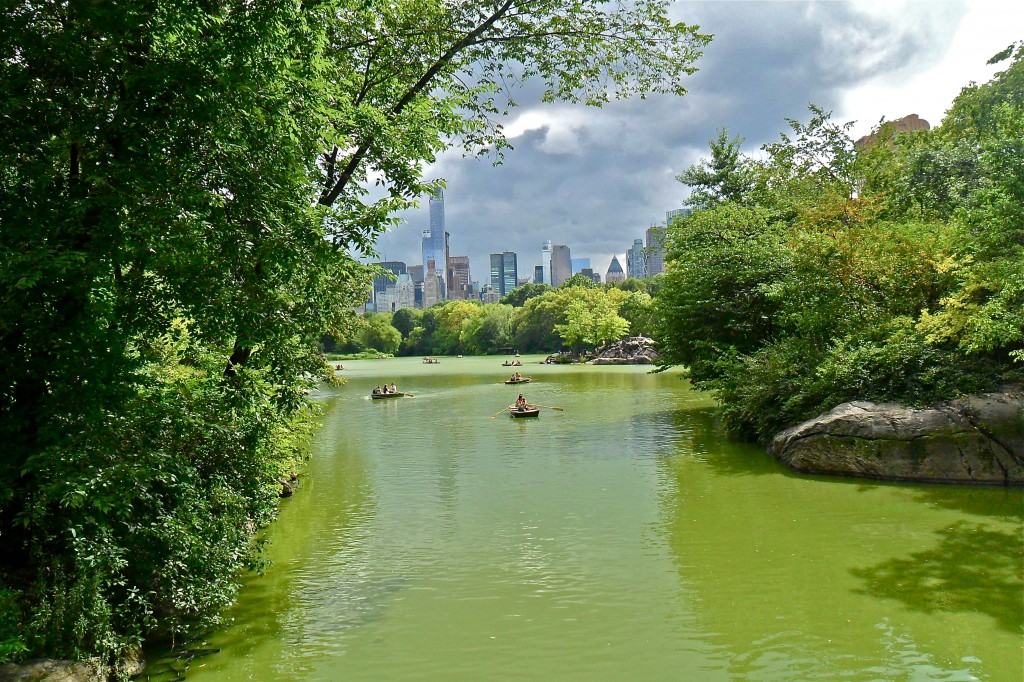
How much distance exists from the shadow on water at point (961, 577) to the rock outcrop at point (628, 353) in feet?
176

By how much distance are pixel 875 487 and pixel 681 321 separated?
35.5ft

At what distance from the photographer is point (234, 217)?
6.38 metres

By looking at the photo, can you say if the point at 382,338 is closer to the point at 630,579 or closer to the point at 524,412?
the point at 524,412

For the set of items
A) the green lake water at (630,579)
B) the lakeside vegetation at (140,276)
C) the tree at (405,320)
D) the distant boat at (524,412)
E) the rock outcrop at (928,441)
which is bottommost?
the green lake water at (630,579)

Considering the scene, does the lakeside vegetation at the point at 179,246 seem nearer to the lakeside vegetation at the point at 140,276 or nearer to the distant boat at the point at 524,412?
the lakeside vegetation at the point at 140,276

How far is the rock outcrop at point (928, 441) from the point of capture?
12.3m

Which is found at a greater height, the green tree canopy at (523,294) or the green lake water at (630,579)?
the green tree canopy at (523,294)

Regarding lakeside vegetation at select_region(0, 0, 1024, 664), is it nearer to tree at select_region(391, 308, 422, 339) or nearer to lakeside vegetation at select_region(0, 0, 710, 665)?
lakeside vegetation at select_region(0, 0, 710, 665)

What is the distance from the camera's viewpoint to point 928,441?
12.8m

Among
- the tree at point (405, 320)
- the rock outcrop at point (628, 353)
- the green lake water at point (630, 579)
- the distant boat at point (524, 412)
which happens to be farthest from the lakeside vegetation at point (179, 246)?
the tree at point (405, 320)

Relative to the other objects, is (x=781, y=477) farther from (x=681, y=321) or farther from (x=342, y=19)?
(x=342, y=19)

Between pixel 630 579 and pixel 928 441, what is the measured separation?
7671 mm

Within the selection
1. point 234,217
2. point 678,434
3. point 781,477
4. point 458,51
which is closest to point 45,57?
point 234,217

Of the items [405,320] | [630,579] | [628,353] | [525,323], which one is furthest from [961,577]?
[405,320]
